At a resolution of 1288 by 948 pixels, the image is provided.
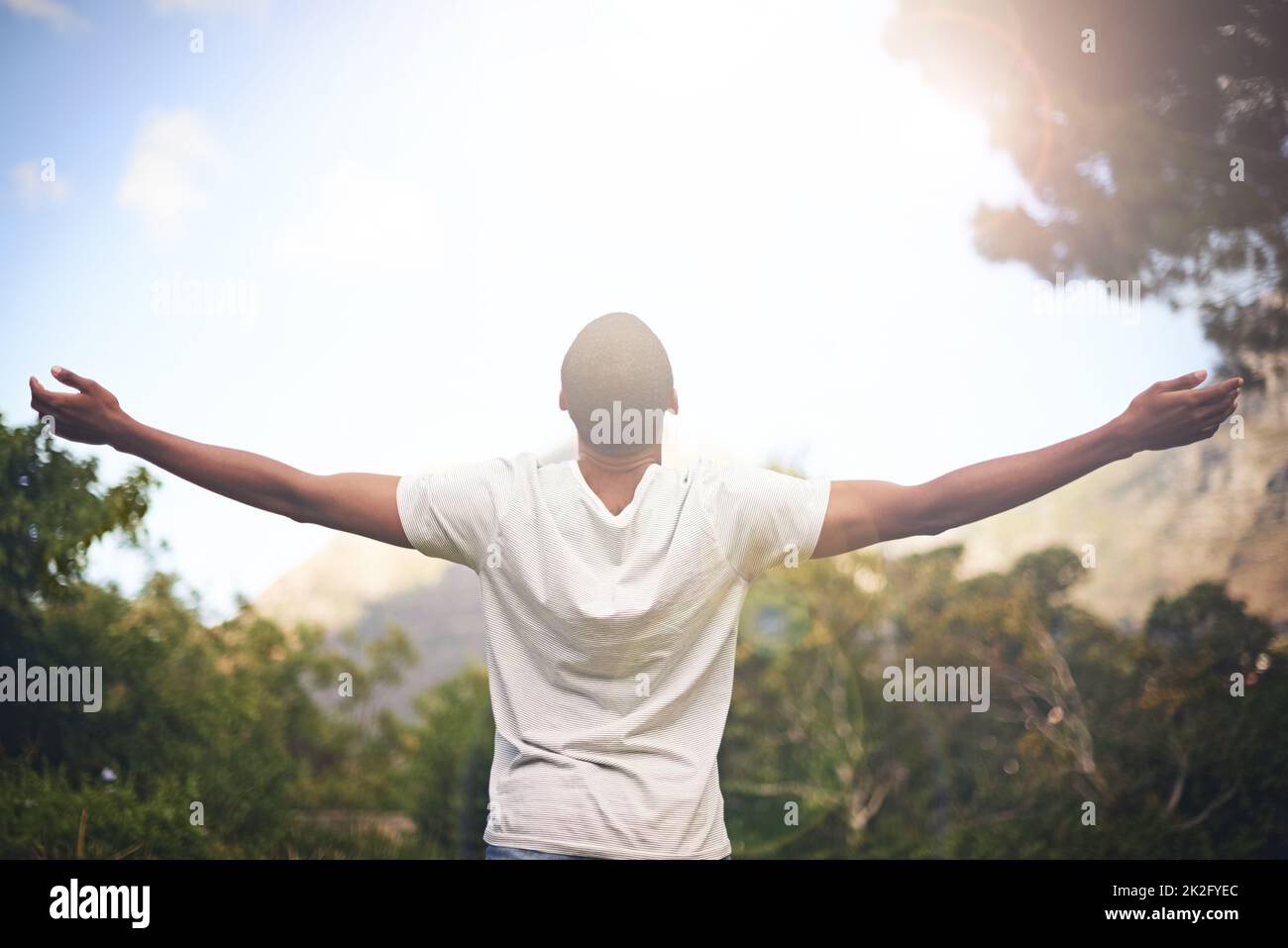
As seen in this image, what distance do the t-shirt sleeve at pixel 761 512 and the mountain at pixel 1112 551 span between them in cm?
672

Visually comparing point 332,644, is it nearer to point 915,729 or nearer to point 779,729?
point 779,729

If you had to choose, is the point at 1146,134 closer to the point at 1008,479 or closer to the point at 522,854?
the point at 1008,479

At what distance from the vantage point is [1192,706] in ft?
23.2

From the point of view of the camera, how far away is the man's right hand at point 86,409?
1655 mm

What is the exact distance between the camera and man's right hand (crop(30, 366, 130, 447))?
5.43 ft

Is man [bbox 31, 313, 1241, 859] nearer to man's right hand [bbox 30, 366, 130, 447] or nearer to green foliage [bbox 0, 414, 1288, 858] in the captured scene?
man's right hand [bbox 30, 366, 130, 447]

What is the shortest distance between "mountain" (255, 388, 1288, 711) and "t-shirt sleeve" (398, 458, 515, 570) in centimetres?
691

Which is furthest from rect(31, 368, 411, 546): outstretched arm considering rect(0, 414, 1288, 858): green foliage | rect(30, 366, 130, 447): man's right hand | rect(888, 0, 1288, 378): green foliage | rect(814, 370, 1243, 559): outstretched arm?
rect(888, 0, 1288, 378): green foliage

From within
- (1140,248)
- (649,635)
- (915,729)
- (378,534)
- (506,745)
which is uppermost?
(1140,248)

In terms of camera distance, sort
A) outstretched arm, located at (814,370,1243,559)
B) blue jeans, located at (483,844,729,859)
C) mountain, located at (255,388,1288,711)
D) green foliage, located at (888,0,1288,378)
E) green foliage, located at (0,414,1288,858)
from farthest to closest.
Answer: mountain, located at (255,388,1288,711) → green foliage, located at (888,0,1288,378) → green foliage, located at (0,414,1288,858) → outstretched arm, located at (814,370,1243,559) → blue jeans, located at (483,844,729,859)

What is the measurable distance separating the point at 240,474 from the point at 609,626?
634 millimetres

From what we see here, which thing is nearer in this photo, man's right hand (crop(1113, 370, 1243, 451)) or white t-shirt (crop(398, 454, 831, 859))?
white t-shirt (crop(398, 454, 831, 859))
